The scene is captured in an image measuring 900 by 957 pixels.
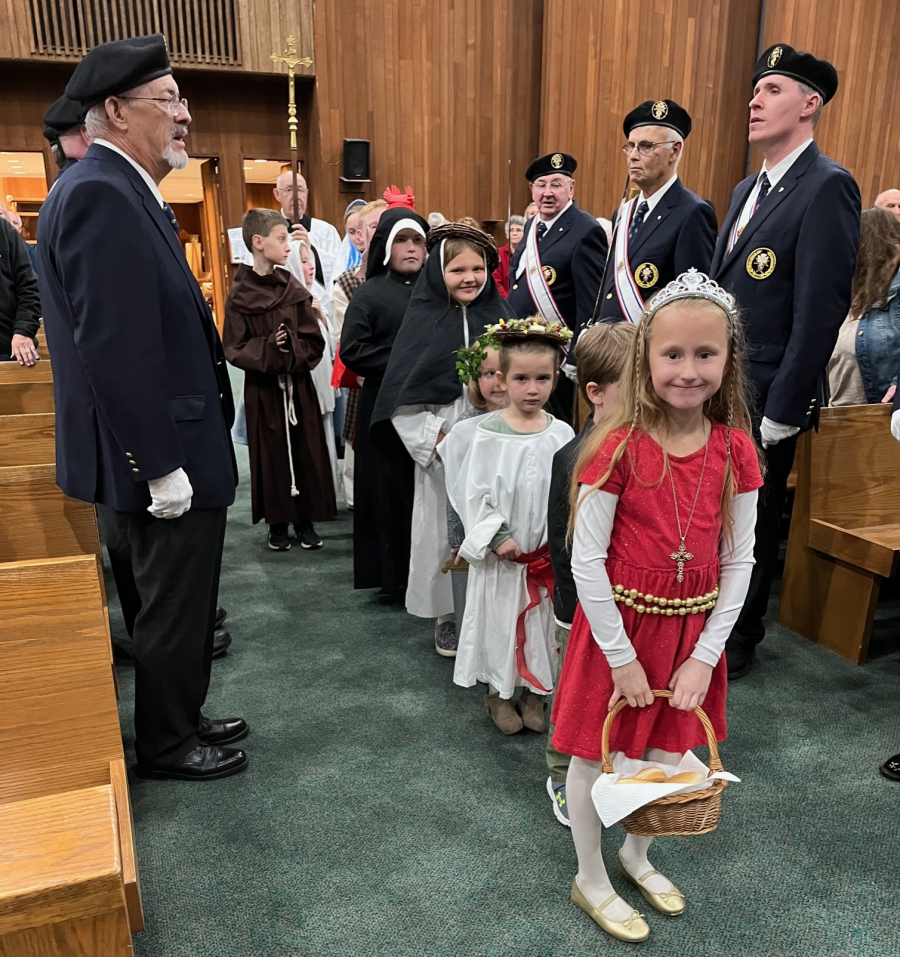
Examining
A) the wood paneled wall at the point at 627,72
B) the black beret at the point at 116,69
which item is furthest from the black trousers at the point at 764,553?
the wood paneled wall at the point at 627,72

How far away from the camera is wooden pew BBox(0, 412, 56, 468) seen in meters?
2.41

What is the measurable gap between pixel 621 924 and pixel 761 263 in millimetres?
1914

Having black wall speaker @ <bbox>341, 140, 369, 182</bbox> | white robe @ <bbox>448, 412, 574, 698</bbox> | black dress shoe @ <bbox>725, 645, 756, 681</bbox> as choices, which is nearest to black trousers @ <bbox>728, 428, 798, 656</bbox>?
black dress shoe @ <bbox>725, 645, 756, 681</bbox>

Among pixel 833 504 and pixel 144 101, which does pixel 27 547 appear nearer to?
pixel 144 101

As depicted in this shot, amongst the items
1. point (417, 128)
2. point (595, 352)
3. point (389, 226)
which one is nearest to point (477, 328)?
point (389, 226)

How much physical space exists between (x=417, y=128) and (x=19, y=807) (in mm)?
7997

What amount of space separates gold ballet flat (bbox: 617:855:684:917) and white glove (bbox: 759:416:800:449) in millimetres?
1348

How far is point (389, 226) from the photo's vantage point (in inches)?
116

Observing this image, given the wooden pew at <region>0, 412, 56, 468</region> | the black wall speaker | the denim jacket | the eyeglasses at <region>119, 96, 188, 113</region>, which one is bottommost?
the wooden pew at <region>0, 412, 56, 468</region>

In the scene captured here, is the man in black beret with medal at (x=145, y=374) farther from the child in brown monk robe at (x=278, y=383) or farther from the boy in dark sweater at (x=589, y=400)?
the child in brown monk robe at (x=278, y=383)

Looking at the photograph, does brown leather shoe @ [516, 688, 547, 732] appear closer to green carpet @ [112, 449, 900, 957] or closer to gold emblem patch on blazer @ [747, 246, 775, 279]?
green carpet @ [112, 449, 900, 957]

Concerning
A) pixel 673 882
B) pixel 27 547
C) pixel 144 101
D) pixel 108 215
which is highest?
pixel 144 101

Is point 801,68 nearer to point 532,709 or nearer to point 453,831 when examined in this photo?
point 532,709

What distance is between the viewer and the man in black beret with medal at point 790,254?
240 centimetres
